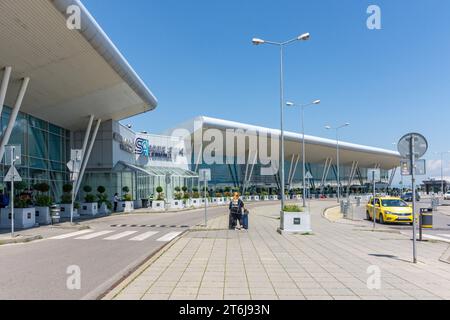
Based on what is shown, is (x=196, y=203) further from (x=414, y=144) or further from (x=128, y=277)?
(x=128, y=277)

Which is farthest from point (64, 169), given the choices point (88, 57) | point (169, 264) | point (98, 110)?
point (169, 264)

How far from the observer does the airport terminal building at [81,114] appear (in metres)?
19.0

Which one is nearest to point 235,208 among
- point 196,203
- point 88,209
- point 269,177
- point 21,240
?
point 21,240

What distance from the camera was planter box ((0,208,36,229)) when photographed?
1997 cm

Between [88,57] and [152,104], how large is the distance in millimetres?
14915

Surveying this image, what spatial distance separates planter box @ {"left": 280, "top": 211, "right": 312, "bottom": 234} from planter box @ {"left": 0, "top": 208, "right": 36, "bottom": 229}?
39.9ft

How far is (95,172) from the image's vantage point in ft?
133

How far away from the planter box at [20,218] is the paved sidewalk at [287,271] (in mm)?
9637

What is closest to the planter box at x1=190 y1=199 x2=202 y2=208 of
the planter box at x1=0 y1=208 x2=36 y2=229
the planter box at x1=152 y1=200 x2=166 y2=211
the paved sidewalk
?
the planter box at x1=152 y1=200 x2=166 y2=211

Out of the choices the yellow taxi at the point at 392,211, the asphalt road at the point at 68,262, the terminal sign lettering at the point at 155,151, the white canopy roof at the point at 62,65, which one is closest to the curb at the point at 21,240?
the asphalt road at the point at 68,262

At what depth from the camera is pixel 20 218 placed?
19953 mm

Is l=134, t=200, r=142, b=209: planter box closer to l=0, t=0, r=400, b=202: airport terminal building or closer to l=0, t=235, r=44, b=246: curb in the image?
l=0, t=0, r=400, b=202: airport terminal building
